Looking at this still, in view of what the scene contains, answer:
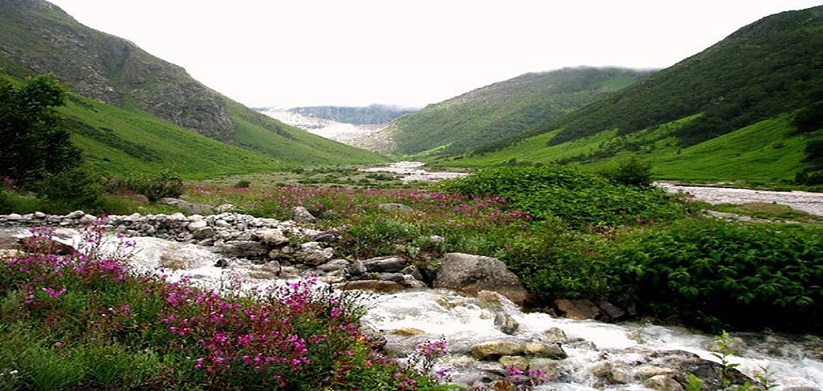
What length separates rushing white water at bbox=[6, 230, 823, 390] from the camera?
253 inches

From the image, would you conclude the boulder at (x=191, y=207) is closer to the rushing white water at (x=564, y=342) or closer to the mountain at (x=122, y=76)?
the rushing white water at (x=564, y=342)

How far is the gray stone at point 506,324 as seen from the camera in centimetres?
798

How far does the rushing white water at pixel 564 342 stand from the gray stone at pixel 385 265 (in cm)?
125

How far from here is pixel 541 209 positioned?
1836 centimetres

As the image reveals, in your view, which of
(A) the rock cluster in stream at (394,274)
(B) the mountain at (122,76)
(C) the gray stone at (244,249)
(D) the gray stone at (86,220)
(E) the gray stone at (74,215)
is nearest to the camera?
(A) the rock cluster in stream at (394,274)

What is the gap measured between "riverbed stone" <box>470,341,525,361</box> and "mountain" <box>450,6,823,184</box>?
182ft

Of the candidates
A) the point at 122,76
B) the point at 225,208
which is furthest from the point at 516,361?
the point at 122,76

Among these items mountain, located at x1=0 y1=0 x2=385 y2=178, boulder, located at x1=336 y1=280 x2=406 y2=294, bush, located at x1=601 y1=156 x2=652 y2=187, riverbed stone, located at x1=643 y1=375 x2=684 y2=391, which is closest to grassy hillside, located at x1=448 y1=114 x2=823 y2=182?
bush, located at x1=601 y1=156 x2=652 y2=187

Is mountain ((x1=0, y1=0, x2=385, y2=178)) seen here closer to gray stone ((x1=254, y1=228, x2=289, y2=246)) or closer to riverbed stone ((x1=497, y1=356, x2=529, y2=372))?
gray stone ((x1=254, y1=228, x2=289, y2=246))

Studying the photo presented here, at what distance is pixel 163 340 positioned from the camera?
201 inches

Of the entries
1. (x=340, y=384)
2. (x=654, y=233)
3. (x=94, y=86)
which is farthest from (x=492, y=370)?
(x=94, y=86)

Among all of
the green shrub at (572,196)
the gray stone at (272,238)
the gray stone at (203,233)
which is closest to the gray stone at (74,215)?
the gray stone at (203,233)

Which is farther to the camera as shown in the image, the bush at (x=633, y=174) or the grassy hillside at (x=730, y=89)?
the grassy hillside at (x=730, y=89)

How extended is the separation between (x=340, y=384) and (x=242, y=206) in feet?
52.6
